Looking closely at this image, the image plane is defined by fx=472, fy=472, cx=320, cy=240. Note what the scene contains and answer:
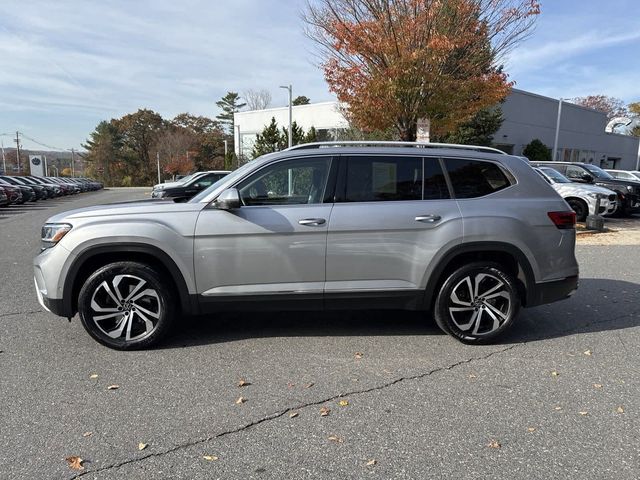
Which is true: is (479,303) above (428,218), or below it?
below

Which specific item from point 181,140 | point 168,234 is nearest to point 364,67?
point 168,234

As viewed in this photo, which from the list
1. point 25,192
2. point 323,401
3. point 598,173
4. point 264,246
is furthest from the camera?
point 25,192

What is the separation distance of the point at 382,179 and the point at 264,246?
1.24 m

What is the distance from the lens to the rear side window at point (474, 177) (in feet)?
14.5

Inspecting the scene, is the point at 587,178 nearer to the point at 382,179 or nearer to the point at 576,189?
the point at 576,189

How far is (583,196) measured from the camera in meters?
13.5

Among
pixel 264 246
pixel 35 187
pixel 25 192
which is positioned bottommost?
pixel 25 192

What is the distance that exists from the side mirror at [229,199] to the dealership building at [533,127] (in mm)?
23847

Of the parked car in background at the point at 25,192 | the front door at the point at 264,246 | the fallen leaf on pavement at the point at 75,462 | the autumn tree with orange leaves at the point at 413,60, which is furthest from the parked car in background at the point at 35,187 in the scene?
the fallen leaf on pavement at the point at 75,462

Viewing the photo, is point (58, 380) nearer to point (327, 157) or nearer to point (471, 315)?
point (327, 157)

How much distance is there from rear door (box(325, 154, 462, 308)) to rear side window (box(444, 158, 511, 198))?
0.59 feet

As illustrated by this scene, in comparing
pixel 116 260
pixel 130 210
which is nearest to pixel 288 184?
pixel 130 210

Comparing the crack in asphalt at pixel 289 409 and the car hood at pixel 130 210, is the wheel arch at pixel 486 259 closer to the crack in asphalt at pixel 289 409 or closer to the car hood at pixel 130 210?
the crack in asphalt at pixel 289 409

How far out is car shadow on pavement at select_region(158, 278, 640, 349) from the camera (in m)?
4.65
